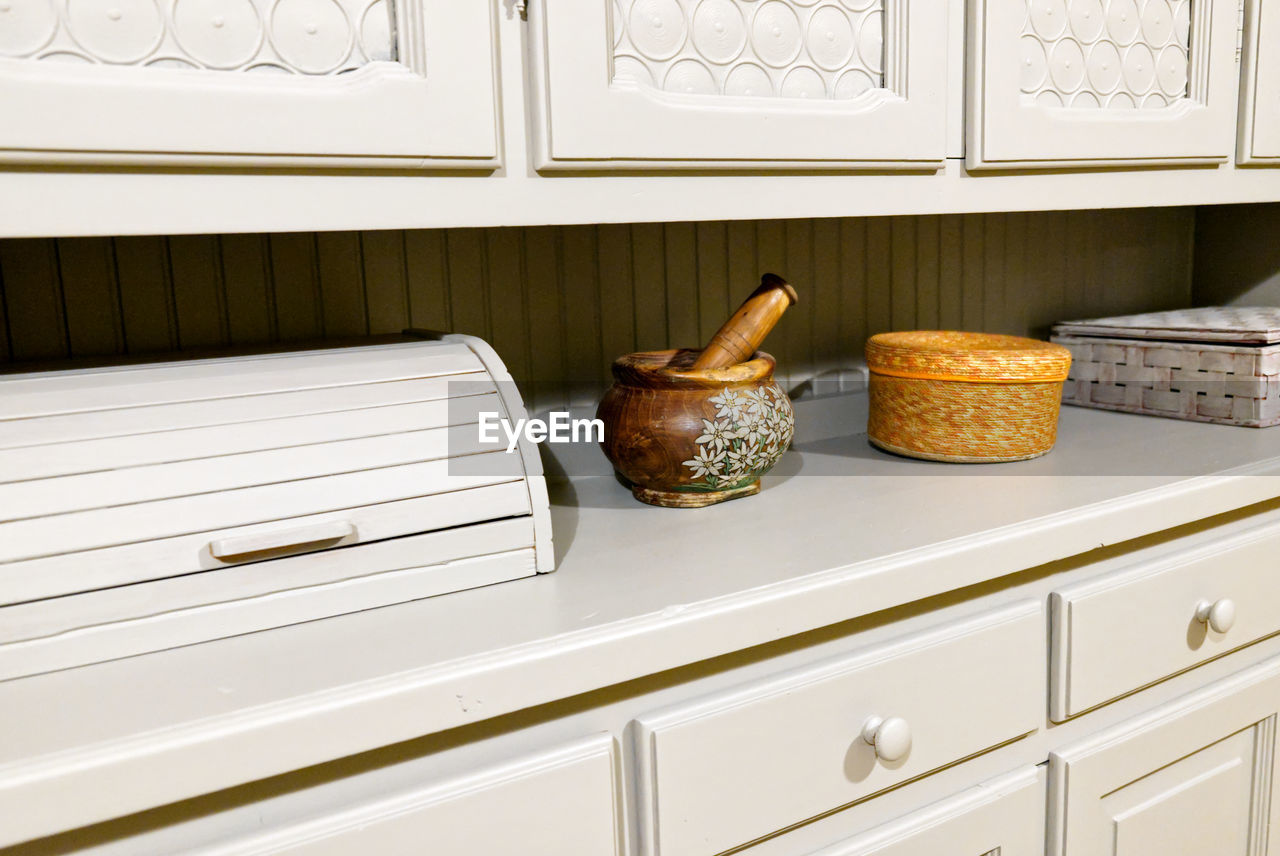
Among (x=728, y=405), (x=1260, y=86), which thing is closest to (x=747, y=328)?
(x=728, y=405)

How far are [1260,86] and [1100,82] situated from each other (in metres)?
0.26

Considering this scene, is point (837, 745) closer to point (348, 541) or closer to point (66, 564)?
point (348, 541)

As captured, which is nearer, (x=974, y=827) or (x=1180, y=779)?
(x=974, y=827)

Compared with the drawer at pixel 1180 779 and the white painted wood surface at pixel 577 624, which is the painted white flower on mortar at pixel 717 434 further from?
the drawer at pixel 1180 779

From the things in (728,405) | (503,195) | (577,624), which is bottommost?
(577,624)

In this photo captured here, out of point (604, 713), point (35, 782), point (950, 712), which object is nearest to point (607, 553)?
point (604, 713)

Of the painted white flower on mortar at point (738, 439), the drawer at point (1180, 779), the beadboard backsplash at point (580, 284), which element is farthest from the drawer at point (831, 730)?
the beadboard backsplash at point (580, 284)

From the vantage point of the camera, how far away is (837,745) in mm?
739

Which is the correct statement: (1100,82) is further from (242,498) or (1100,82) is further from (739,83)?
(242,498)

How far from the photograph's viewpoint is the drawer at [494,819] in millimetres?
562

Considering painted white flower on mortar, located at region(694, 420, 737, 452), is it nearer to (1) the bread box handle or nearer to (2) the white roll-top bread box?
(2) the white roll-top bread box

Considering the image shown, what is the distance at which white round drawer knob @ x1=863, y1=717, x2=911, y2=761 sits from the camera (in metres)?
0.73

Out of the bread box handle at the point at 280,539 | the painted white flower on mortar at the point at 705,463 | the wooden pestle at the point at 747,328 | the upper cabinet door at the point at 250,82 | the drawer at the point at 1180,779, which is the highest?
the upper cabinet door at the point at 250,82

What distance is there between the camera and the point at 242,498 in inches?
25.2
